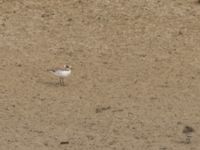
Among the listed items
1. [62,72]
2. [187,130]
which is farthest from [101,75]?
[187,130]

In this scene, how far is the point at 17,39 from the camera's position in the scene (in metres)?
17.1

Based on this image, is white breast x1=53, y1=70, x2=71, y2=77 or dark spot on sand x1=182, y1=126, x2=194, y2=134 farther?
white breast x1=53, y1=70, x2=71, y2=77

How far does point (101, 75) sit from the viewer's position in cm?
1554

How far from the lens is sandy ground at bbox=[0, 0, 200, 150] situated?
12414mm

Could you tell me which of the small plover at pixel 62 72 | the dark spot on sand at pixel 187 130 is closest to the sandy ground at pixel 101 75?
the dark spot on sand at pixel 187 130

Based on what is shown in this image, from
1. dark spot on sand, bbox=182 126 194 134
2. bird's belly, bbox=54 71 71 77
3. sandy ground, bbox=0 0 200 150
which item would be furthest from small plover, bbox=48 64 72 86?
dark spot on sand, bbox=182 126 194 134

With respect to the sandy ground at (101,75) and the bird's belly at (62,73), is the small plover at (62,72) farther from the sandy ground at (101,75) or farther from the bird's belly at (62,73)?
the sandy ground at (101,75)

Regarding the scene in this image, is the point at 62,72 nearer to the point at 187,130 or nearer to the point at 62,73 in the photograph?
the point at 62,73

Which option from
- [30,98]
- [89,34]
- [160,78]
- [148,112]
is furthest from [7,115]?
[89,34]

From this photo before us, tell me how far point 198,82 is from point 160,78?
67 centimetres

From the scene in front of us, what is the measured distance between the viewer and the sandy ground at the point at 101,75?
40.7 ft

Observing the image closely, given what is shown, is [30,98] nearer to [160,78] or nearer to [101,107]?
[101,107]

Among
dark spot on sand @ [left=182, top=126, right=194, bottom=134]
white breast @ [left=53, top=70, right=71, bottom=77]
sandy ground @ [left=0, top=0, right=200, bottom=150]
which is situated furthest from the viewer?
white breast @ [left=53, top=70, right=71, bottom=77]

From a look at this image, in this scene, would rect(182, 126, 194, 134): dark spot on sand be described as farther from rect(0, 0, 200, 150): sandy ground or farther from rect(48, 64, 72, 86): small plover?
rect(48, 64, 72, 86): small plover
